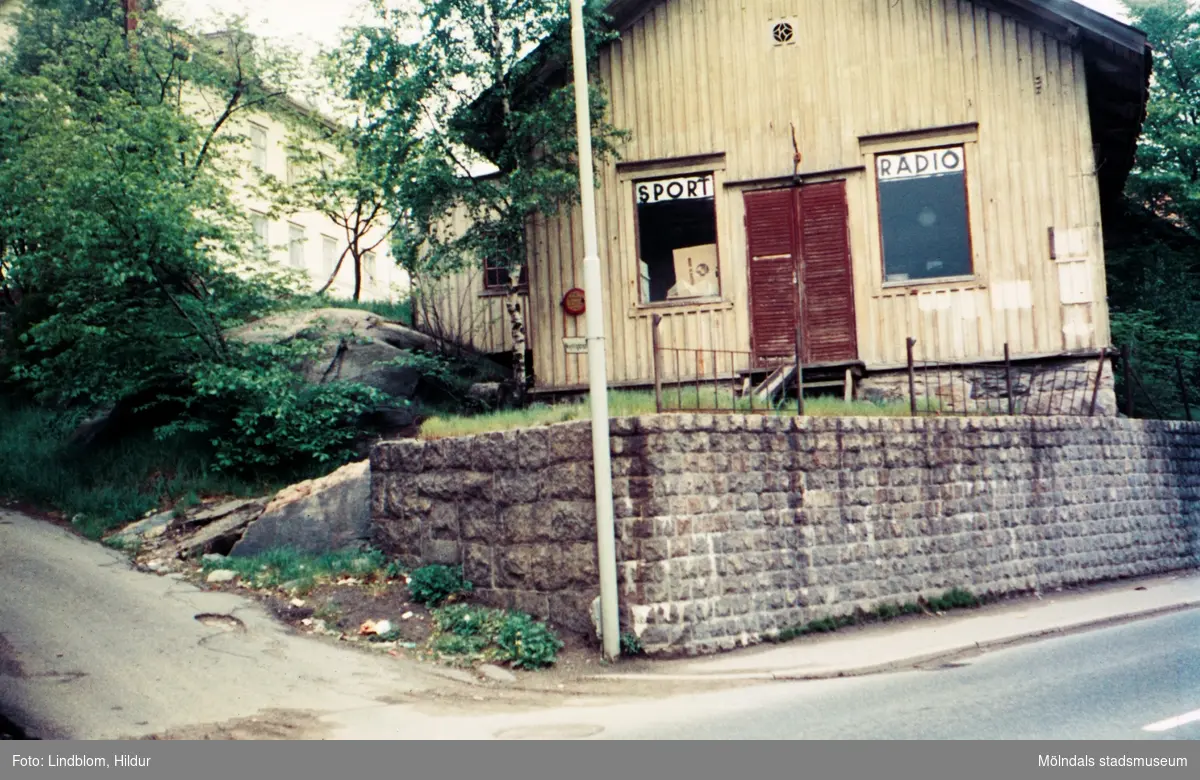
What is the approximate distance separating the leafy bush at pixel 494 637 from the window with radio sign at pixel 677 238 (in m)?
6.88

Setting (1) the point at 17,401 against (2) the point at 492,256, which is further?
(1) the point at 17,401

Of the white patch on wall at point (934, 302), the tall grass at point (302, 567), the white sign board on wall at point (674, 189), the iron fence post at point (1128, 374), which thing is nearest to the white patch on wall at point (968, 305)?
the white patch on wall at point (934, 302)

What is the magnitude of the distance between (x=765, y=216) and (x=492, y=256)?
434cm

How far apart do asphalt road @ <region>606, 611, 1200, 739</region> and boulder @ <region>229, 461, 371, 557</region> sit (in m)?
6.17

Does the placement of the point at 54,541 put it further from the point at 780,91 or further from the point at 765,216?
the point at 780,91

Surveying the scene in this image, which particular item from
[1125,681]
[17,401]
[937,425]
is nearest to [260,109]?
[17,401]

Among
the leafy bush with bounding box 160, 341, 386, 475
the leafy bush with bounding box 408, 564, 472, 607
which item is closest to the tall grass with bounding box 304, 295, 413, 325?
the leafy bush with bounding box 160, 341, 386, 475

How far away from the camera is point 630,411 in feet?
34.1

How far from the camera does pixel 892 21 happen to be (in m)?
15.4

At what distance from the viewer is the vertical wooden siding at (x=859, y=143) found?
1498 centimetres

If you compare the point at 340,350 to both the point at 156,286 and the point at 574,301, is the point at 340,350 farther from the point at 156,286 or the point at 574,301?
the point at 574,301

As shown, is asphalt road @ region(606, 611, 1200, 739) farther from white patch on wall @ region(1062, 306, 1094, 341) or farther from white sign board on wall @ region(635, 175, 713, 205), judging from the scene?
white sign board on wall @ region(635, 175, 713, 205)

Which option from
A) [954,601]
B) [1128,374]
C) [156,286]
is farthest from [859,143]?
[156,286]

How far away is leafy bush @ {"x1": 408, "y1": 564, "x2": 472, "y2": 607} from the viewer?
433 inches
